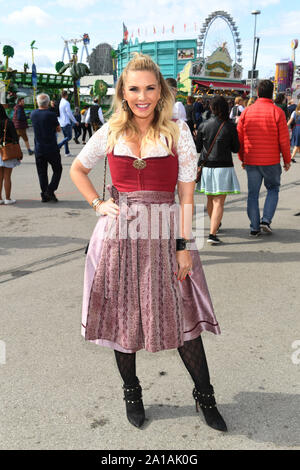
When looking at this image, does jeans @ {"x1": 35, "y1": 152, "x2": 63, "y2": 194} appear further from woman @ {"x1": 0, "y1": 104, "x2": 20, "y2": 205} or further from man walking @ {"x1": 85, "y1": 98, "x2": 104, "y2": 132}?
man walking @ {"x1": 85, "y1": 98, "x2": 104, "y2": 132}

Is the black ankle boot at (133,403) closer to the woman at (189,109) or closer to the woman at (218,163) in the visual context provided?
the woman at (218,163)

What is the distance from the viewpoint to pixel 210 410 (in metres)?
2.43

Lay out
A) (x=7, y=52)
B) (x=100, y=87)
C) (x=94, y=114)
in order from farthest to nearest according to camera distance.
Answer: (x=7, y=52) → (x=100, y=87) → (x=94, y=114)

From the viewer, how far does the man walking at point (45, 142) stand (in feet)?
27.0

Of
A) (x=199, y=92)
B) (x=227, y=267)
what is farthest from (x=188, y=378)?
(x=199, y=92)

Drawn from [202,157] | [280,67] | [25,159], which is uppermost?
[280,67]

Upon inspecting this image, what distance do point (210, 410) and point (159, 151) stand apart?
54.7 inches

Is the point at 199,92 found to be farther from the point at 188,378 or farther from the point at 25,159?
the point at 188,378

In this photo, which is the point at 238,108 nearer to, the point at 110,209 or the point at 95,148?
the point at 95,148

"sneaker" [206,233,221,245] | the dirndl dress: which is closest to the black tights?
the dirndl dress

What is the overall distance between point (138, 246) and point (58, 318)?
1770 mm

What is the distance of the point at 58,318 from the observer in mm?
3766

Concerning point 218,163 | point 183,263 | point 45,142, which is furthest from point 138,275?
point 45,142

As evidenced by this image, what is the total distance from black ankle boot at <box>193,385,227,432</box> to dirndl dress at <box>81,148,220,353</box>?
0.37m
